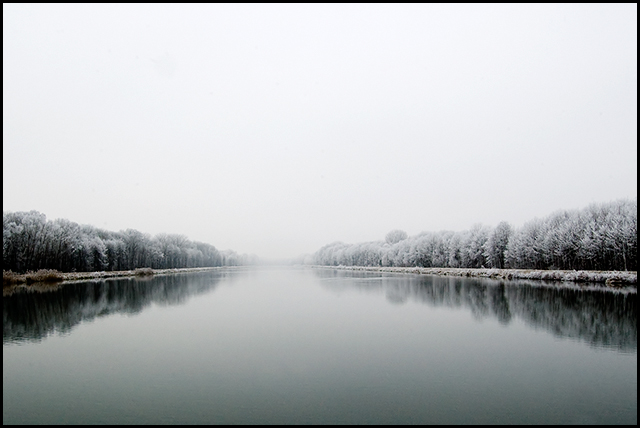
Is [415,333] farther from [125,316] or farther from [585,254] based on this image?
[585,254]

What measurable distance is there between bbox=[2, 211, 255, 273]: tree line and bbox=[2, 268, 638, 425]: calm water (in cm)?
3799

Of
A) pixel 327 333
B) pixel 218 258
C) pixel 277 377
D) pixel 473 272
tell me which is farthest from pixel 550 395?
pixel 218 258

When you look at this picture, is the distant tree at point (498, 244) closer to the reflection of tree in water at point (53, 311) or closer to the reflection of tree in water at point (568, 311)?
the reflection of tree in water at point (568, 311)

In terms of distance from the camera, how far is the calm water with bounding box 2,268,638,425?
7246 mm

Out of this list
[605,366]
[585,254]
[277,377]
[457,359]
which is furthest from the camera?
[585,254]

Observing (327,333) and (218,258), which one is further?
A: (218,258)

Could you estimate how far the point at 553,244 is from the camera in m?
48.9

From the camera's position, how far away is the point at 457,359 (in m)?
10.8

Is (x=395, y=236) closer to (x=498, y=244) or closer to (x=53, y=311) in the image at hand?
(x=498, y=244)

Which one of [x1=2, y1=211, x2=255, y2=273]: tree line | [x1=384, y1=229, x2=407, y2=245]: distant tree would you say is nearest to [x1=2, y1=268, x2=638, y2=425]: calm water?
[x1=2, y1=211, x2=255, y2=273]: tree line

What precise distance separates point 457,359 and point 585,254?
4244 cm

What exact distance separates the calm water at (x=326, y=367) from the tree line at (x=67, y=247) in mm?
37990

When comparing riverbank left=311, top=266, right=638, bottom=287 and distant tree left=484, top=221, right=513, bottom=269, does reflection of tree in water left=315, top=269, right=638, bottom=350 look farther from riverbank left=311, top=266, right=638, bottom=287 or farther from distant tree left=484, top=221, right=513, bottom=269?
distant tree left=484, top=221, right=513, bottom=269

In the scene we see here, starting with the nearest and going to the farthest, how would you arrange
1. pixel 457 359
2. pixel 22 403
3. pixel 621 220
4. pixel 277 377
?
pixel 22 403 < pixel 277 377 < pixel 457 359 < pixel 621 220
